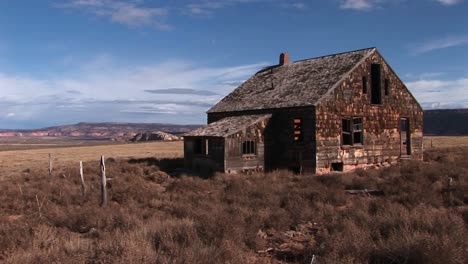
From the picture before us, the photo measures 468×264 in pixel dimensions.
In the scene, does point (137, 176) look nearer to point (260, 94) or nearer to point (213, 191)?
point (213, 191)

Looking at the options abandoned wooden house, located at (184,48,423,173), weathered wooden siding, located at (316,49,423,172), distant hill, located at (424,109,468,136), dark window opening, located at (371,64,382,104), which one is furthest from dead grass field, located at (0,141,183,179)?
distant hill, located at (424,109,468,136)

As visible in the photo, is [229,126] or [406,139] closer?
[229,126]

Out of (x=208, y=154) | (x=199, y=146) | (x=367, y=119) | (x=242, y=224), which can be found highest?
(x=367, y=119)

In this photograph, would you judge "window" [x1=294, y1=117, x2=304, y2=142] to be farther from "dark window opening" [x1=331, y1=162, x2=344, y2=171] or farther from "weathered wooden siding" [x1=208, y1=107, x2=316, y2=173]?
"dark window opening" [x1=331, y1=162, x2=344, y2=171]

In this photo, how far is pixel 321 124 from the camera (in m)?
21.6

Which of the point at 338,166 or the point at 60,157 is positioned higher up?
the point at 338,166

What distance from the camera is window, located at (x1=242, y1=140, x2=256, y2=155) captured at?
22359 millimetres

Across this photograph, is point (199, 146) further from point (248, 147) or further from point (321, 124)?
point (321, 124)

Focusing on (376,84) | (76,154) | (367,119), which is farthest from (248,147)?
(76,154)

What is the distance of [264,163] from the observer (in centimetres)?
2297

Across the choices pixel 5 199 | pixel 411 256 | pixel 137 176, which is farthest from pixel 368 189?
pixel 5 199

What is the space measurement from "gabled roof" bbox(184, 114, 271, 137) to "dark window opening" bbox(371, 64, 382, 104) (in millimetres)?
6111

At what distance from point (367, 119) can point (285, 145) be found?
462 centimetres

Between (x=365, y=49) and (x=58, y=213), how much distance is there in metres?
18.2
